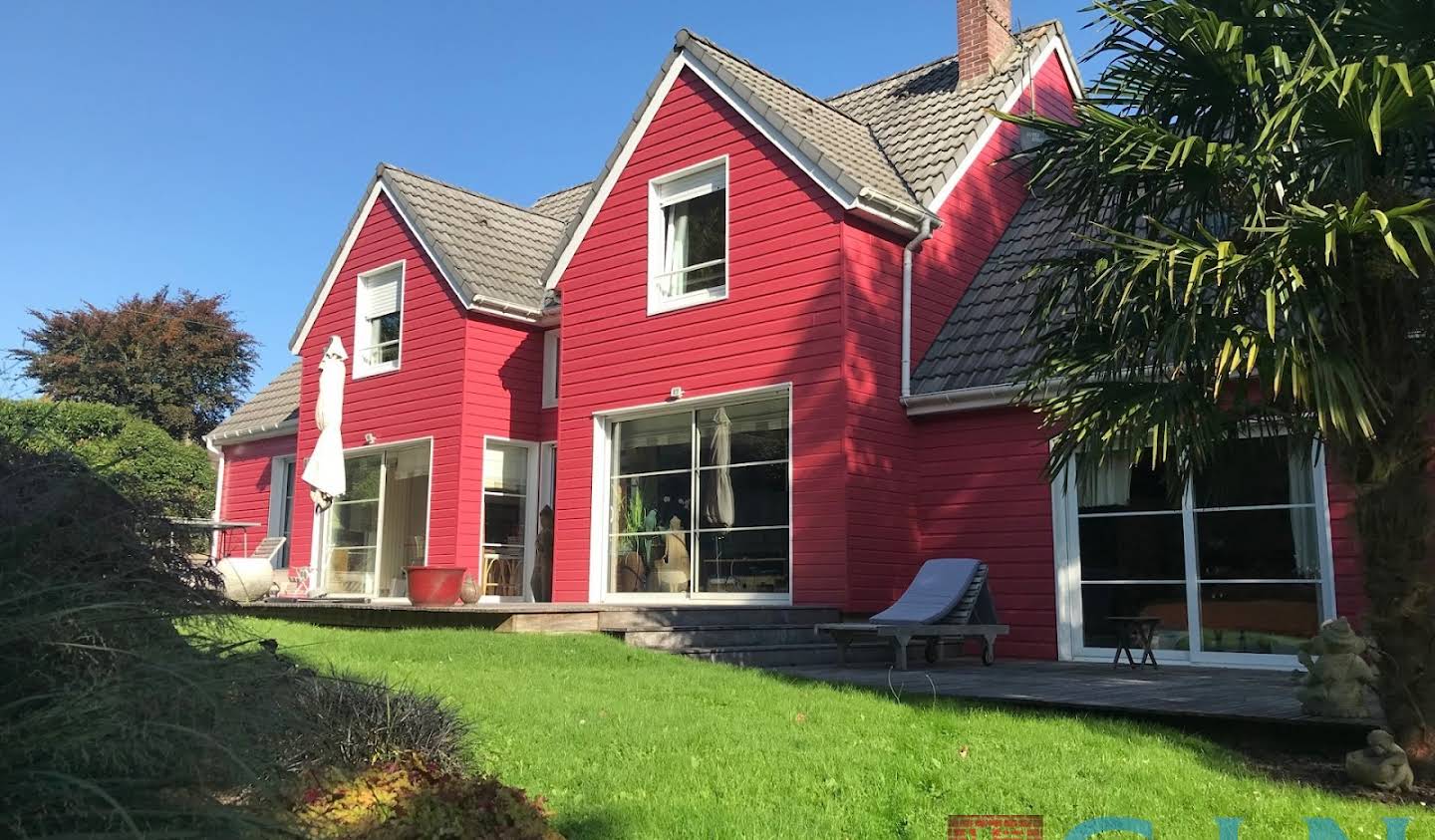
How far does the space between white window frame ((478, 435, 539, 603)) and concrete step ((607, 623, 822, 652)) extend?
562 cm

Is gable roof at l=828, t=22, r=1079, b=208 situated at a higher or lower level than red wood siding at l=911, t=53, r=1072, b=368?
higher

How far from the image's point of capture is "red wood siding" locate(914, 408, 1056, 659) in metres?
11.4

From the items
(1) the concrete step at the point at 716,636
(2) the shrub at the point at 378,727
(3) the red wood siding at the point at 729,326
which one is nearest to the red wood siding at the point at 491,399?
(3) the red wood siding at the point at 729,326

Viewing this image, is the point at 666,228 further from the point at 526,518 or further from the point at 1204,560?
the point at 1204,560

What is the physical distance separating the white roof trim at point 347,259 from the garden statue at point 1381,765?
1237 cm

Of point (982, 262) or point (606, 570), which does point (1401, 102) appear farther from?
point (606, 570)

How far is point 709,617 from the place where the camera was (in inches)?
420

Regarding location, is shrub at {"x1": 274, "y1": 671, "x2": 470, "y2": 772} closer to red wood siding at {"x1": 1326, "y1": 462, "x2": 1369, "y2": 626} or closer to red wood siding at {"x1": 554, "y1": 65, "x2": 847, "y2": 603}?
red wood siding at {"x1": 554, "y1": 65, "x2": 847, "y2": 603}

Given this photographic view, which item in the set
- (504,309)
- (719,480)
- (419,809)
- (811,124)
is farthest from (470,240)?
(419,809)

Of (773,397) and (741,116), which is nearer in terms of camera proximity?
(773,397)

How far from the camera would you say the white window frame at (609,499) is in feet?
39.7

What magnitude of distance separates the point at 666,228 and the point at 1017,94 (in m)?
5.25

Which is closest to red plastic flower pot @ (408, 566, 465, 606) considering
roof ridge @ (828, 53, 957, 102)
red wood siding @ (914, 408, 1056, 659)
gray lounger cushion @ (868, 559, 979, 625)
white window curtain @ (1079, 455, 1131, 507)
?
gray lounger cushion @ (868, 559, 979, 625)

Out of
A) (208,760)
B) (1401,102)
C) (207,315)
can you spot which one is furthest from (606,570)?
(207,315)
